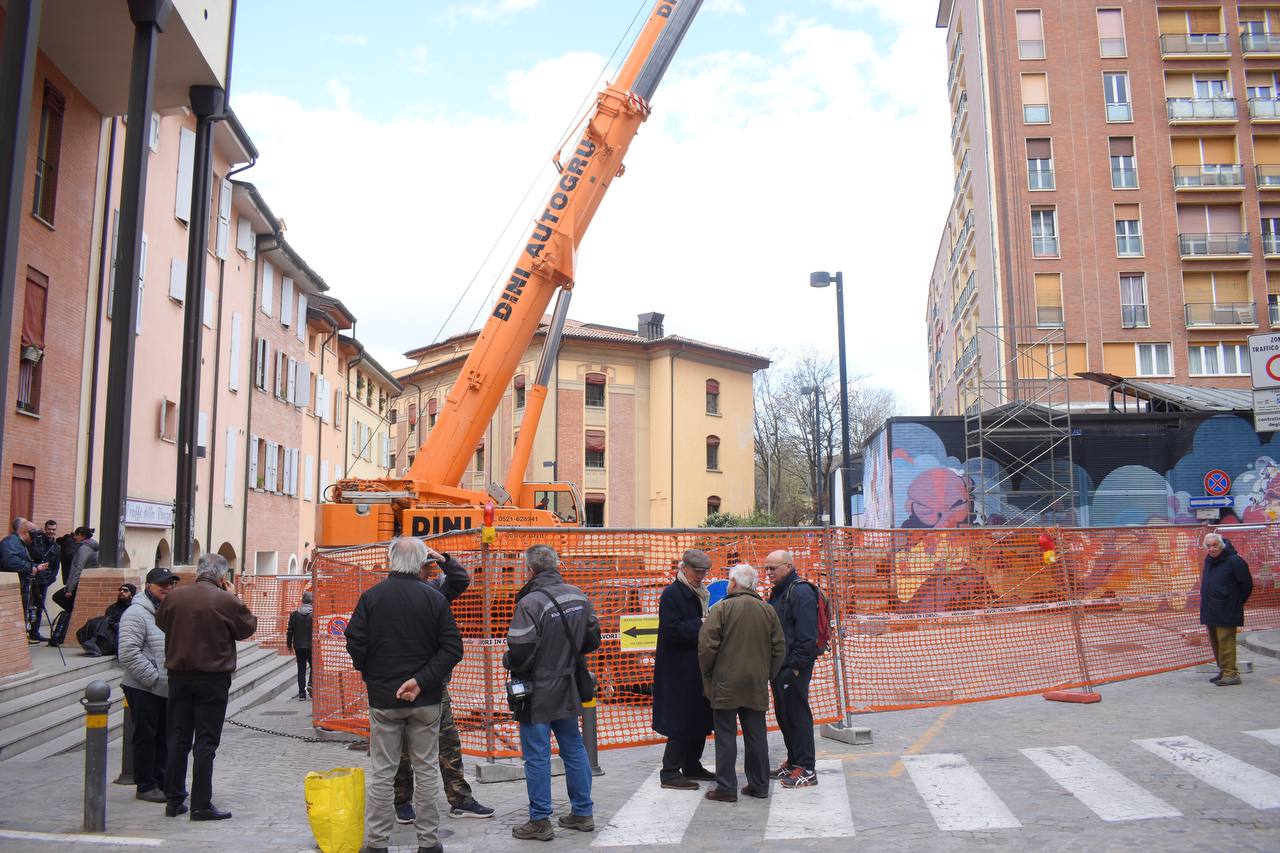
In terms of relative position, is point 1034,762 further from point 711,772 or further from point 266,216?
point 266,216

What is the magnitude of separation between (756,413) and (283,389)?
3930 cm

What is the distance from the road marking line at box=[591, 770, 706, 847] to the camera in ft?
20.6

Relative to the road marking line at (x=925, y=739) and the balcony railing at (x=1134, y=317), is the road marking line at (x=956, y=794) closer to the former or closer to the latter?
the road marking line at (x=925, y=739)

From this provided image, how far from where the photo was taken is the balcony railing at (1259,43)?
41062 mm

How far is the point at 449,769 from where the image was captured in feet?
22.9

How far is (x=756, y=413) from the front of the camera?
219ft

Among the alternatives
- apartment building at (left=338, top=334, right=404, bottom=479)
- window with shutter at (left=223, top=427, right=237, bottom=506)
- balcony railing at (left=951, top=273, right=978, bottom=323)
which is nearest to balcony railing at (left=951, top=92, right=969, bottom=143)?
balcony railing at (left=951, top=273, right=978, bottom=323)

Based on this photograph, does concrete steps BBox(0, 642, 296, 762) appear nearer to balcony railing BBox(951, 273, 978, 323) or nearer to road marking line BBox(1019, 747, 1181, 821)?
road marking line BBox(1019, 747, 1181, 821)

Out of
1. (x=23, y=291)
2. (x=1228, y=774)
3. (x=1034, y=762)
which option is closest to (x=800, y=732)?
(x=1034, y=762)

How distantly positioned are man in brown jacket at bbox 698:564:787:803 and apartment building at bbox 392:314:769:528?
46.0 meters

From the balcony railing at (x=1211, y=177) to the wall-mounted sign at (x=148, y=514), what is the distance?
124 ft

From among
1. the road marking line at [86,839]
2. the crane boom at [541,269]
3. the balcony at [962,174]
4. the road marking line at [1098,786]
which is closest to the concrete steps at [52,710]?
the road marking line at [86,839]

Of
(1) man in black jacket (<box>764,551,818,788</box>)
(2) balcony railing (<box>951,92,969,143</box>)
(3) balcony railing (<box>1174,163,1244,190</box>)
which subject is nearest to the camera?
(1) man in black jacket (<box>764,551,818,788</box>)

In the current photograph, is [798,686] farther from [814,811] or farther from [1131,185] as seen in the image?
[1131,185]
